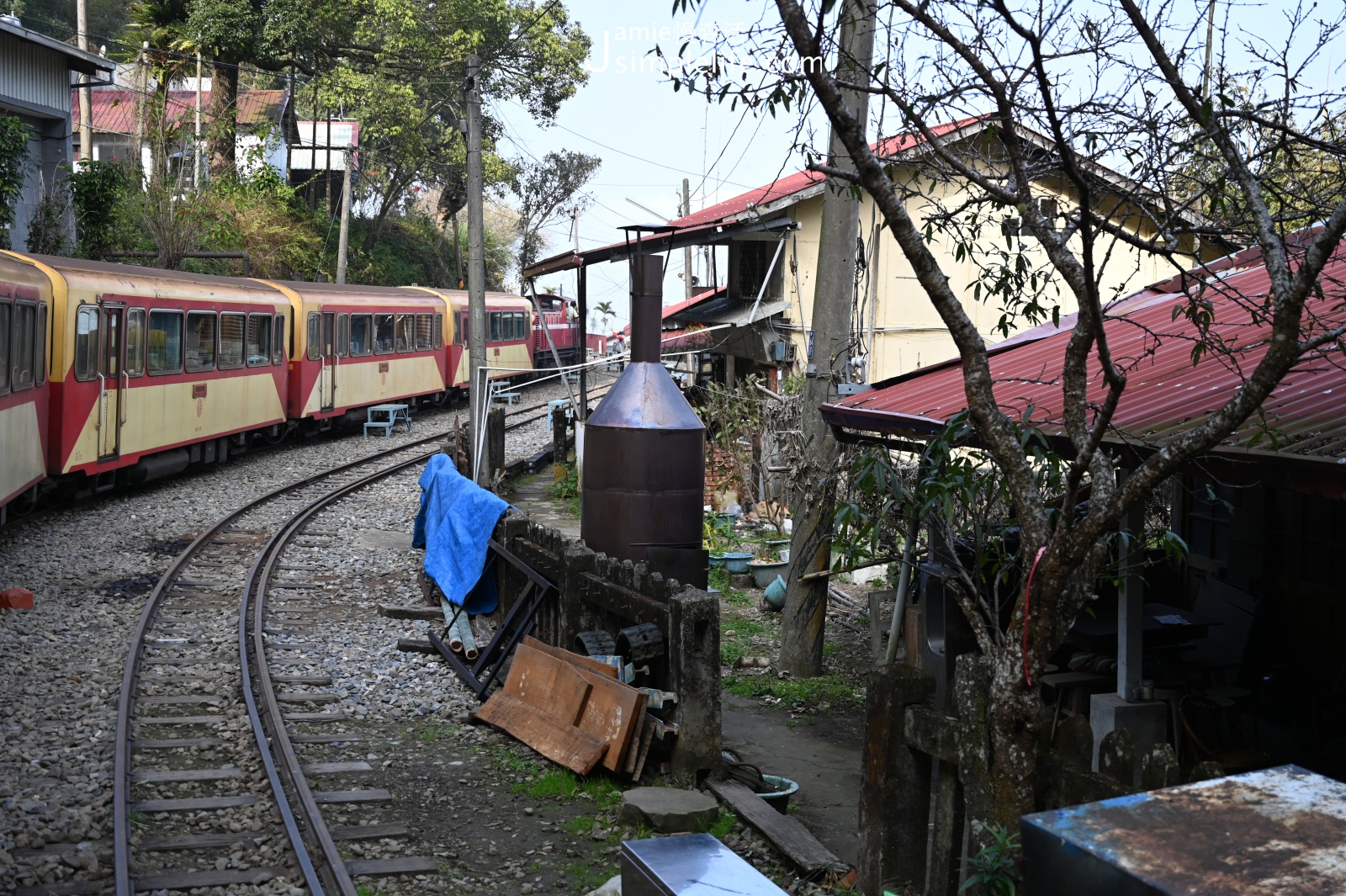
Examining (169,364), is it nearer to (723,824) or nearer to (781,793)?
(781,793)

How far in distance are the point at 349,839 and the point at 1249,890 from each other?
4860 mm

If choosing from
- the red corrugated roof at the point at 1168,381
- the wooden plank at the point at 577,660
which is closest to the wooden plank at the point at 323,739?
the wooden plank at the point at 577,660

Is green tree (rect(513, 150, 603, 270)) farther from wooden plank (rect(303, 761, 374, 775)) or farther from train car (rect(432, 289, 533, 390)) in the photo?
wooden plank (rect(303, 761, 374, 775))

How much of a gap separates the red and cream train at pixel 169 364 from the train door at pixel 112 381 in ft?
0.06

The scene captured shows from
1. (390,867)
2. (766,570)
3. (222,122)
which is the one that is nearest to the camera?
(390,867)

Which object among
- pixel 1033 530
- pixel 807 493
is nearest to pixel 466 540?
pixel 807 493

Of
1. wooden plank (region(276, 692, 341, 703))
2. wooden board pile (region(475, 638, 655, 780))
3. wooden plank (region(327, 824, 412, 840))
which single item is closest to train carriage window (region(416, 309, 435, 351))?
wooden plank (region(276, 692, 341, 703))

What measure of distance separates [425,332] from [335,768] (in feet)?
72.8

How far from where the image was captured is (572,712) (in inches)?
287

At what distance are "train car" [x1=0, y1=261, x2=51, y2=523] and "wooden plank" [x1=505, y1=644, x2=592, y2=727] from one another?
21.4 feet

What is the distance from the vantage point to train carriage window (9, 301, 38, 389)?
39.0 ft

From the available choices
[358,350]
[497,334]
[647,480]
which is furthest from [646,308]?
[497,334]

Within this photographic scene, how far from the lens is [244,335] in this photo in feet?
63.3

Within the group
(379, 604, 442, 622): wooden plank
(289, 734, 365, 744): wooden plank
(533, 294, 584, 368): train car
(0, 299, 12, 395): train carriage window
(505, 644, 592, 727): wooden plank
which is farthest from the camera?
(533, 294, 584, 368): train car
